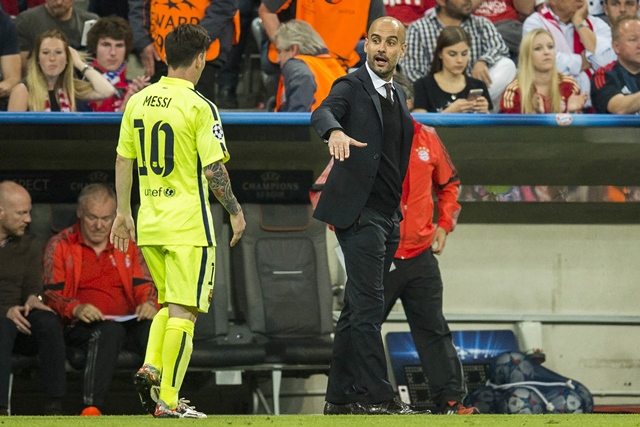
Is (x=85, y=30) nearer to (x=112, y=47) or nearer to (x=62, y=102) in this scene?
(x=112, y=47)

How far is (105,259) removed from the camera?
771cm

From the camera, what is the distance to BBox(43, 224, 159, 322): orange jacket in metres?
7.58

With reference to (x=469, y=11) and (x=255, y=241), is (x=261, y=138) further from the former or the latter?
(x=469, y=11)

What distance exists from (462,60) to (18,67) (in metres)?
3.01

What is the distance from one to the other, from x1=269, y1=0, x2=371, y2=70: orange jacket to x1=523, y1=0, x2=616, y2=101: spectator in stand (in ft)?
4.70

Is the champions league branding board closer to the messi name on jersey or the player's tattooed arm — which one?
the player's tattooed arm

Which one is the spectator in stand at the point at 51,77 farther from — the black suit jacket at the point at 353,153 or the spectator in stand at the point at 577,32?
the spectator in stand at the point at 577,32

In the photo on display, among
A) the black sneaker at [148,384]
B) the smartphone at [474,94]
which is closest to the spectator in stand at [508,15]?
the smartphone at [474,94]

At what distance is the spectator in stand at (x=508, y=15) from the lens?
9.23 meters

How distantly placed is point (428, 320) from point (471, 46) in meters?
2.91

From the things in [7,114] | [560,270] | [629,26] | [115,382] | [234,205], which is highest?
[629,26]

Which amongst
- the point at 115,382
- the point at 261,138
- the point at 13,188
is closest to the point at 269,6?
the point at 261,138

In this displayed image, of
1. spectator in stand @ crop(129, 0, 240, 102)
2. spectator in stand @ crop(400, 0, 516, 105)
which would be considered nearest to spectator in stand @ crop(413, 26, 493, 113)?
spectator in stand @ crop(400, 0, 516, 105)

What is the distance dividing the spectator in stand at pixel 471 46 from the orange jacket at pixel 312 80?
846mm
